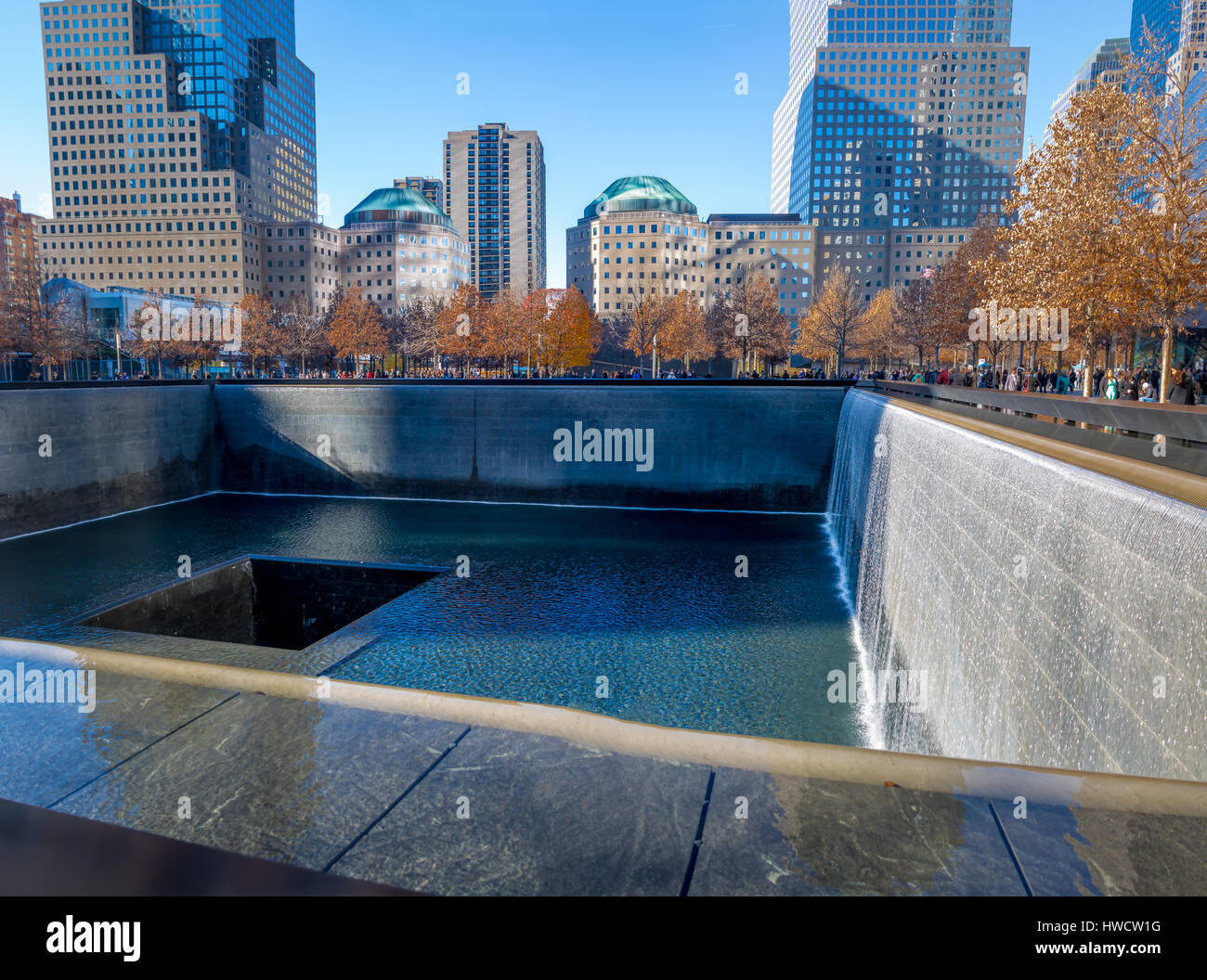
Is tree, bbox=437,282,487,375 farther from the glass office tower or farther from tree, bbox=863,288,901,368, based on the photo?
the glass office tower

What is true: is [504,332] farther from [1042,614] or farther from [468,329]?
[1042,614]

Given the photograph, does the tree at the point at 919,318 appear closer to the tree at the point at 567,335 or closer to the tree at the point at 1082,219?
the tree at the point at 1082,219

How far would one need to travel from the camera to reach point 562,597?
17.1 meters

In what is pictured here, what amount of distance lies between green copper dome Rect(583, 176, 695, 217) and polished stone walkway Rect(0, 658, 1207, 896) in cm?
14108

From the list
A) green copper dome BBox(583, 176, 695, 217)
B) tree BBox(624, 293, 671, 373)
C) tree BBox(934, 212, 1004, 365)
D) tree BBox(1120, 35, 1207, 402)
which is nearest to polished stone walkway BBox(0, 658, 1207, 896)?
tree BBox(1120, 35, 1207, 402)

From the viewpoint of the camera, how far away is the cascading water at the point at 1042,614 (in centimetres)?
414

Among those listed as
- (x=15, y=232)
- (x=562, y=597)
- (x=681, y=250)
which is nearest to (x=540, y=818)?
(x=562, y=597)

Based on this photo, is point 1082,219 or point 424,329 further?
point 424,329

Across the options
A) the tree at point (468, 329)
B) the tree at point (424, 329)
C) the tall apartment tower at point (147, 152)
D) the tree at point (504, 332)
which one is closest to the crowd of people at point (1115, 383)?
the tree at point (504, 332)

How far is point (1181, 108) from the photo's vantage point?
18.8 metres

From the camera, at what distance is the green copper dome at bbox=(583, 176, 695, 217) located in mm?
137250

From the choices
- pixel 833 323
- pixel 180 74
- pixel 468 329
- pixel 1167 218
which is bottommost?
pixel 1167 218

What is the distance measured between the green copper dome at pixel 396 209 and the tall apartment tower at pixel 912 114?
244 ft

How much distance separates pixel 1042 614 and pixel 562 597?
11928 millimetres
